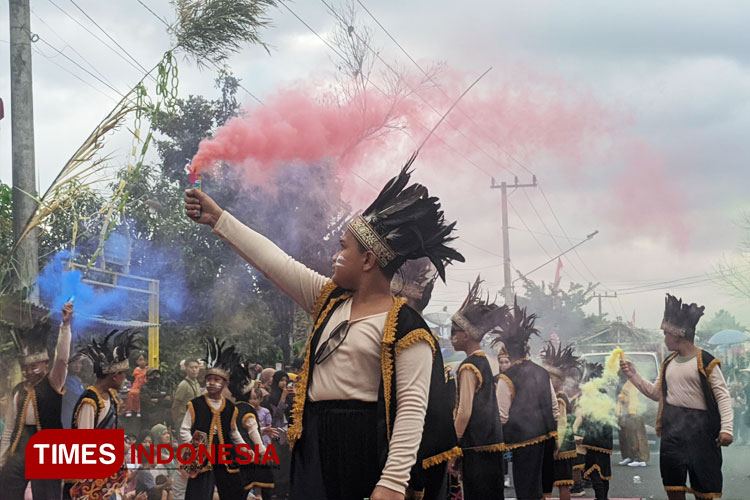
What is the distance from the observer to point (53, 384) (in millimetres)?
8289

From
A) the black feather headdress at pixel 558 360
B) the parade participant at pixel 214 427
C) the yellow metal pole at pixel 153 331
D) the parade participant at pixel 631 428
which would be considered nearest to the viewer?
the parade participant at pixel 214 427

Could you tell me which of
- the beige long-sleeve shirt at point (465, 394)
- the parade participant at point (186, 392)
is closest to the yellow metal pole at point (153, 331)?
the parade participant at point (186, 392)

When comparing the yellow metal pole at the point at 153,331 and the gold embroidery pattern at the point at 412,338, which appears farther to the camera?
the yellow metal pole at the point at 153,331

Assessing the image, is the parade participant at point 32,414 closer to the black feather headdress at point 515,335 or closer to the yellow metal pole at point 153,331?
the yellow metal pole at point 153,331

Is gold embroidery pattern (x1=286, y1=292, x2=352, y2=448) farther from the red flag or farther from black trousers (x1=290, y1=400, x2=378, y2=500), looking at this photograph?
the red flag

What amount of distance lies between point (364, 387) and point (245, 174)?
10.8 meters

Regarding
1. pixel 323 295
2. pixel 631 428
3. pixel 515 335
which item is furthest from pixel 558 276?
pixel 323 295

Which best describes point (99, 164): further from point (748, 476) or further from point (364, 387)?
point (748, 476)

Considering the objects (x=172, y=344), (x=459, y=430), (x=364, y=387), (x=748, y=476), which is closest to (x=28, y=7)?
(x=172, y=344)

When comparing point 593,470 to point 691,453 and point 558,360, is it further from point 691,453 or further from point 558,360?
point 691,453

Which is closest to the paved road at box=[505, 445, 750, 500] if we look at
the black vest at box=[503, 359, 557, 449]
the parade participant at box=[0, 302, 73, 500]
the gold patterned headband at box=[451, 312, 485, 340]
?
the black vest at box=[503, 359, 557, 449]

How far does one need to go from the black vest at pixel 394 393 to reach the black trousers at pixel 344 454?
0.06m

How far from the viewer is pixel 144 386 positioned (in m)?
11.3

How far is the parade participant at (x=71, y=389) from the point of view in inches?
368
